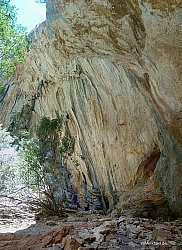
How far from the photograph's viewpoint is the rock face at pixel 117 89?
615cm

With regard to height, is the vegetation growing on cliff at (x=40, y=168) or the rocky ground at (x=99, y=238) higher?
the vegetation growing on cliff at (x=40, y=168)

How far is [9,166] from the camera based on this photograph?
14.3 m

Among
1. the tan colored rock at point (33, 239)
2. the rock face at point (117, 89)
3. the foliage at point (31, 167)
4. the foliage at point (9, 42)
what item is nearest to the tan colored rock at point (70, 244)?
the tan colored rock at point (33, 239)

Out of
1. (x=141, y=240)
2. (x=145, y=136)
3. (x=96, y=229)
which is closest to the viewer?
(x=141, y=240)

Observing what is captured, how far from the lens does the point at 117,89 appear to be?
42.9 feet

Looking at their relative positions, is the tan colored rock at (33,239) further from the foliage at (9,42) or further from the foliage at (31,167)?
the foliage at (31,167)

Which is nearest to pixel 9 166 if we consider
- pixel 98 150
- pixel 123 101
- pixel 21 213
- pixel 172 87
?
pixel 21 213

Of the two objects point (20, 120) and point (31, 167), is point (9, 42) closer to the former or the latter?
point (31, 167)

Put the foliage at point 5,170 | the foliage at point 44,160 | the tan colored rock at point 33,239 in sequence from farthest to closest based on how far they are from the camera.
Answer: the foliage at point 5,170 < the foliage at point 44,160 < the tan colored rock at point 33,239

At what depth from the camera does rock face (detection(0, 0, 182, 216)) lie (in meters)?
6.15

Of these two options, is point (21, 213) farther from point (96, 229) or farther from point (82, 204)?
point (96, 229)

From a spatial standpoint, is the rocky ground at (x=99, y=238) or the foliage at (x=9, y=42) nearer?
→ the rocky ground at (x=99, y=238)

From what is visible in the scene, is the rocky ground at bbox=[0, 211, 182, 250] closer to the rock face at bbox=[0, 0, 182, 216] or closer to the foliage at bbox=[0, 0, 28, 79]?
the rock face at bbox=[0, 0, 182, 216]

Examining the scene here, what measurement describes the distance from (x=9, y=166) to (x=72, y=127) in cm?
660
